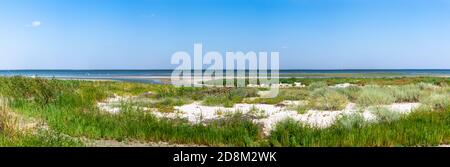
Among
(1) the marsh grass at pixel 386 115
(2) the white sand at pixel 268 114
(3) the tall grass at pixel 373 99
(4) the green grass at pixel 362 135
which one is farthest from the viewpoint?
(3) the tall grass at pixel 373 99

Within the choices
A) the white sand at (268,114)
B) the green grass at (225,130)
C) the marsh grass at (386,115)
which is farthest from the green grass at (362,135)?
the white sand at (268,114)

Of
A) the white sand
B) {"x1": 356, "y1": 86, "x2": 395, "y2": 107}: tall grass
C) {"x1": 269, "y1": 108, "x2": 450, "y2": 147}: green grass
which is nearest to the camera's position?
{"x1": 269, "y1": 108, "x2": 450, "y2": 147}: green grass

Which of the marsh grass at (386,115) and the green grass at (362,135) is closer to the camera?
the green grass at (362,135)

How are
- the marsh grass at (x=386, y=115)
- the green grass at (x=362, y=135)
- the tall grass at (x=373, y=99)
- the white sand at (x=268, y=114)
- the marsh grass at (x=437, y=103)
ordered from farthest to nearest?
the tall grass at (x=373, y=99) → the marsh grass at (x=437, y=103) → the white sand at (x=268, y=114) → the marsh grass at (x=386, y=115) → the green grass at (x=362, y=135)

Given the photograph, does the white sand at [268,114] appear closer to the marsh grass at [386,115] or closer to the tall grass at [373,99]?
the marsh grass at [386,115]

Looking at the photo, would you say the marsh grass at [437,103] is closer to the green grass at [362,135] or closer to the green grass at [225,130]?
the green grass at [225,130]

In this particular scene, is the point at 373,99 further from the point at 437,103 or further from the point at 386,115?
the point at 386,115

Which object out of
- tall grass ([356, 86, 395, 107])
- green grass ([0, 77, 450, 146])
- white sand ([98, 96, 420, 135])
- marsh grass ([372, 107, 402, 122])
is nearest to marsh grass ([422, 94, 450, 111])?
green grass ([0, 77, 450, 146])

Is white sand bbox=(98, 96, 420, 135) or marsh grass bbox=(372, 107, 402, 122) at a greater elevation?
marsh grass bbox=(372, 107, 402, 122)

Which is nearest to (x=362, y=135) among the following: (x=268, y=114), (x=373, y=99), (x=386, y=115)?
(x=386, y=115)

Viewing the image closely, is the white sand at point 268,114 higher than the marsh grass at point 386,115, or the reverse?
the marsh grass at point 386,115

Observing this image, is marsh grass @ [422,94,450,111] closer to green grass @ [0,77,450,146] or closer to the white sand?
green grass @ [0,77,450,146]
